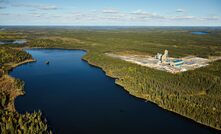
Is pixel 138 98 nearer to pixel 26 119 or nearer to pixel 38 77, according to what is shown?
pixel 26 119

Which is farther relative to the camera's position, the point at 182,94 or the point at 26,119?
the point at 182,94

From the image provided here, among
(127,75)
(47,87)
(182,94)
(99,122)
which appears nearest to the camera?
(99,122)

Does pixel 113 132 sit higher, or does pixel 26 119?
pixel 26 119

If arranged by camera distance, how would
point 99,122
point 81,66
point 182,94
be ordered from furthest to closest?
1. point 81,66
2. point 182,94
3. point 99,122

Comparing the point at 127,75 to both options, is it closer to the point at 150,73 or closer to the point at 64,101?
the point at 150,73

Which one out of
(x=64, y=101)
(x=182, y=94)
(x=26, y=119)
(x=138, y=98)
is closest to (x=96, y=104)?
(x=64, y=101)

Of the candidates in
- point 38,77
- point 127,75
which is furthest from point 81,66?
point 127,75
